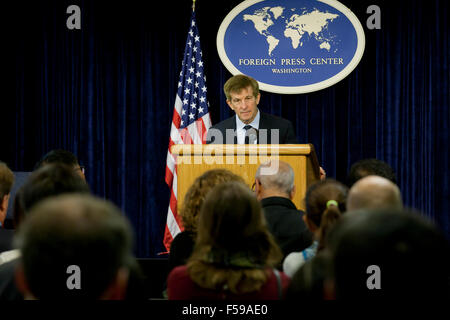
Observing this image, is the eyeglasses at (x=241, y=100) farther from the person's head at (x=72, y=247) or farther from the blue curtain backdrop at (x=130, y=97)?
the person's head at (x=72, y=247)

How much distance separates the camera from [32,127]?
19.1ft

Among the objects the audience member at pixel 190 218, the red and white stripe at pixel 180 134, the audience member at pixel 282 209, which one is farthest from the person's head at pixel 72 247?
the red and white stripe at pixel 180 134

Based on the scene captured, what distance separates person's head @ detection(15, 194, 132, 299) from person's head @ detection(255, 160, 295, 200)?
1627 mm

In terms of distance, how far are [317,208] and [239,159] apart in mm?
1102

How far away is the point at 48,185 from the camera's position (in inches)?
71.3

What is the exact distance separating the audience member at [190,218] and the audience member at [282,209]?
33cm

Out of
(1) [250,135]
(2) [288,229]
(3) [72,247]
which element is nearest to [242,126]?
(1) [250,135]

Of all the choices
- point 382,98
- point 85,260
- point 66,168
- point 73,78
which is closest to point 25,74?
point 73,78

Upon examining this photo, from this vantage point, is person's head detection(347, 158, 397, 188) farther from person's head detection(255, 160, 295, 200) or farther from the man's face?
the man's face

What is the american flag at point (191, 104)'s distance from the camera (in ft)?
17.0

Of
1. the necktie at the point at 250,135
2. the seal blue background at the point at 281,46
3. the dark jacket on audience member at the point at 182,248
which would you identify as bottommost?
the dark jacket on audience member at the point at 182,248

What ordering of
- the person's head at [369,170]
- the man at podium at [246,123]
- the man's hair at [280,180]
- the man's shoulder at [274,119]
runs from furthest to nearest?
the man's shoulder at [274,119]
the man at podium at [246,123]
the person's head at [369,170]
the man's hair at [280,180]

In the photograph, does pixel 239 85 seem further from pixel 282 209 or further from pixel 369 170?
pixel 282 209

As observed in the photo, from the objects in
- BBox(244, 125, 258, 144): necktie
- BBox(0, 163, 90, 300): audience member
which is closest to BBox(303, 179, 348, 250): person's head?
BBox(0, 163, 90, 300): audience member
